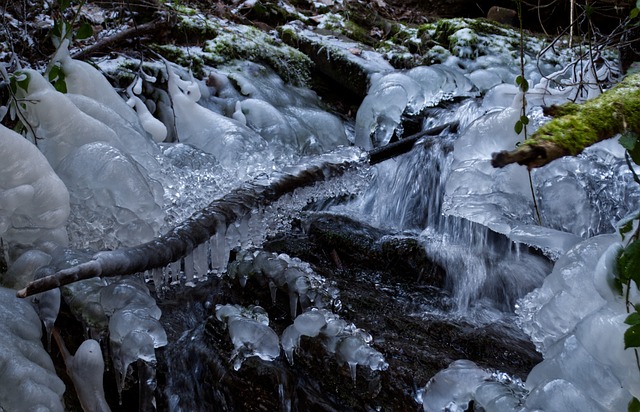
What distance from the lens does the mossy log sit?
1.63m

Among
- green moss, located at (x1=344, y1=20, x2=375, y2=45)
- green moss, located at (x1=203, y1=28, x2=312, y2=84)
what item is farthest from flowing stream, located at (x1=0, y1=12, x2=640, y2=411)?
green moss, located at (x1=344, y1=20, x2=375, y2=45)

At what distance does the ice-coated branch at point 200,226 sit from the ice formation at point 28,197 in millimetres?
276

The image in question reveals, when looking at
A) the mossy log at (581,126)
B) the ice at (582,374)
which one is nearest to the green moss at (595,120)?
the mossy log at (581,126)

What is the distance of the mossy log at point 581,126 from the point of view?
→ 163cm

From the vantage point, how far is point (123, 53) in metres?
4.40

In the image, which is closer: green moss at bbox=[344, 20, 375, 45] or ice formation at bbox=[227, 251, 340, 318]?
ice formation at bbox=[227, 251, 340, 318]

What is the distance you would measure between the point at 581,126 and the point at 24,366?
5.57 feet

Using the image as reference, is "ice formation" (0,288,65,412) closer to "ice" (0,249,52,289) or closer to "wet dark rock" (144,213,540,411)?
"ice" (0,249,52,289)

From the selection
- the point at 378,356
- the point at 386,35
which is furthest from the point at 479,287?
the point at 386,35

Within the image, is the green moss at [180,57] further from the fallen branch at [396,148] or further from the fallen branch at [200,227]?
the fallen branch at [200,227]

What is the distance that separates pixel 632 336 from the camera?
111 centimetres

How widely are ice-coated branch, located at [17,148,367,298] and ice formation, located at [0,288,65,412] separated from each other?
0.17 m

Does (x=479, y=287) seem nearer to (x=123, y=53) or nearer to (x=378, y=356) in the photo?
(x=378, y=356)

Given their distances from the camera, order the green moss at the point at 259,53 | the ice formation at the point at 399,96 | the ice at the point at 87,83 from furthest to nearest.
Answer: the green moss at the point at 259,53 → the ice formation at the point at 399,96 → the ice at the point at 87,83
